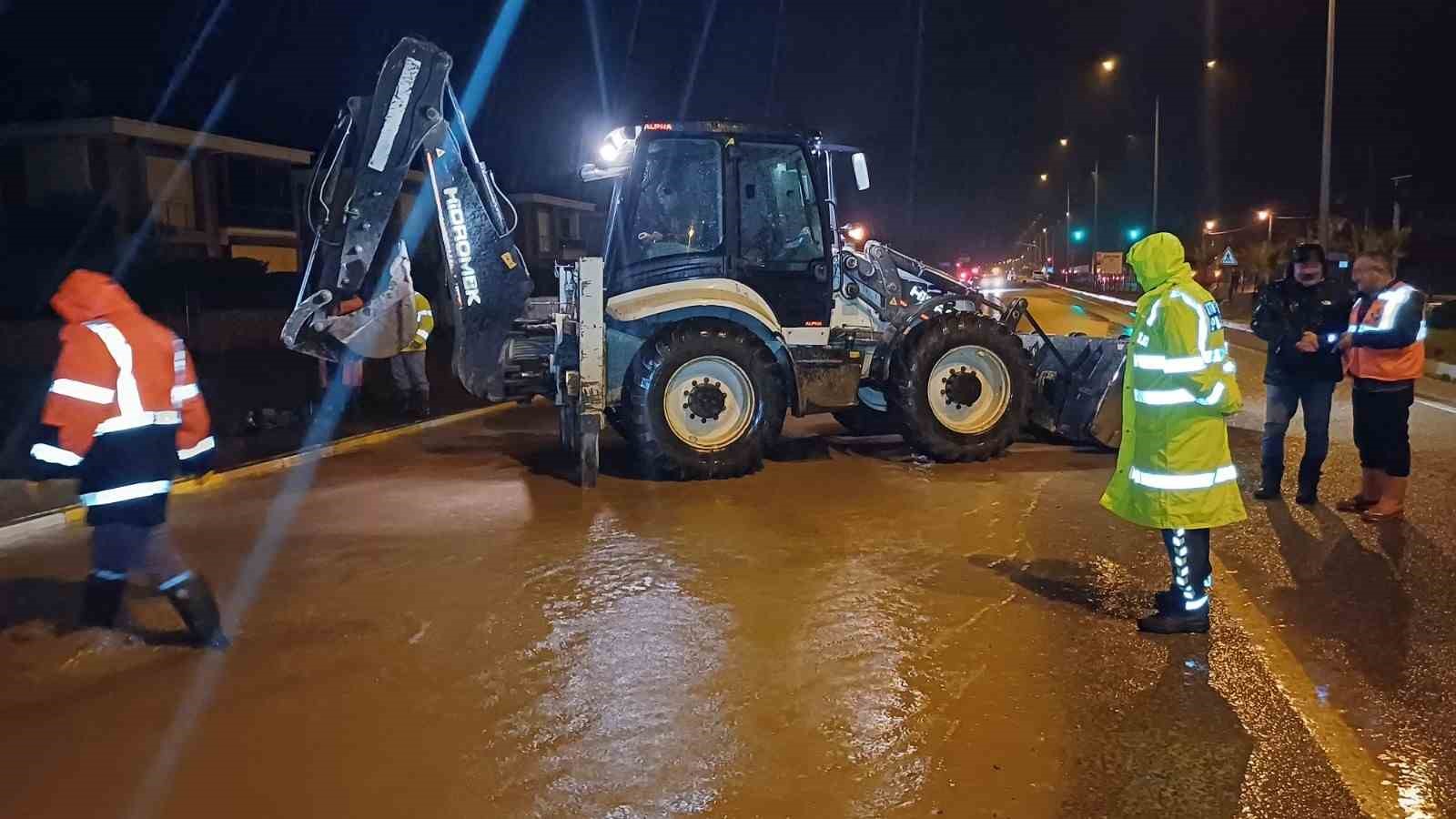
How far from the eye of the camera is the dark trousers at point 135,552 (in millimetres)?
5055

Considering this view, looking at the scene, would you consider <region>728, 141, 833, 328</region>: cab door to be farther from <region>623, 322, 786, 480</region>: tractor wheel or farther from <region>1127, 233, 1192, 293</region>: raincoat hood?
<region>1127, 233, 1192, 293</region>: raincoat hood

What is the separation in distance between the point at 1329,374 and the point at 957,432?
3.12 m

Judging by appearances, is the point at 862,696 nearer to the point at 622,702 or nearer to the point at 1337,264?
the point at 622,702

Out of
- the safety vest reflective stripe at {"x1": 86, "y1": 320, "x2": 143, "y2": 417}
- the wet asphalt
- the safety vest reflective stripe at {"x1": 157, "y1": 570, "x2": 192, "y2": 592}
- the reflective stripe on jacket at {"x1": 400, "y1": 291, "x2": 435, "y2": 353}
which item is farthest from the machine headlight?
the safety vest reflective stripe at {"x1": 157, "y1": 570, "x2": 192, "y2": 592}

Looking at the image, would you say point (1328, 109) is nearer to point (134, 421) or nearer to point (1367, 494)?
point (1367, 494)

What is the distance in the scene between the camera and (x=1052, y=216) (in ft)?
274

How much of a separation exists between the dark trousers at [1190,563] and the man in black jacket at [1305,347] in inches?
111

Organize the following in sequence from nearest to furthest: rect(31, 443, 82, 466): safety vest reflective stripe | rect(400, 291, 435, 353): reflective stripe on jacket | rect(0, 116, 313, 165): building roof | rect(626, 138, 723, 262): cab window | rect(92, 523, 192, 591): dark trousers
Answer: rect(31, 443, 82, 466): safety vest reflective stripe → rect(92, 523, 192, 591): dark trousers → rect(626, 138, 723, 262): cab window → rect(400, 291, 435, 353): reflective stripe on jacket → rect(0, 116, 313, 165): building roof

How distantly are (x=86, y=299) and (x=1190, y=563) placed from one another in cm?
515

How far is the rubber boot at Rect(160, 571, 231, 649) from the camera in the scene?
517cm

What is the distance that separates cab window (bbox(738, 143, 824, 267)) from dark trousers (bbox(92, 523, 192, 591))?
560 cm

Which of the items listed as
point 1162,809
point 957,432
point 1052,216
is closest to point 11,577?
point 1162,809

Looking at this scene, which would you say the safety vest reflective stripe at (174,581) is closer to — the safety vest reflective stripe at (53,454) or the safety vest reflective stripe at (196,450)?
the safety vest reflective stripe at (196,450)

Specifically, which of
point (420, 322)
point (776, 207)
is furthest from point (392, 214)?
point (776, 207)
